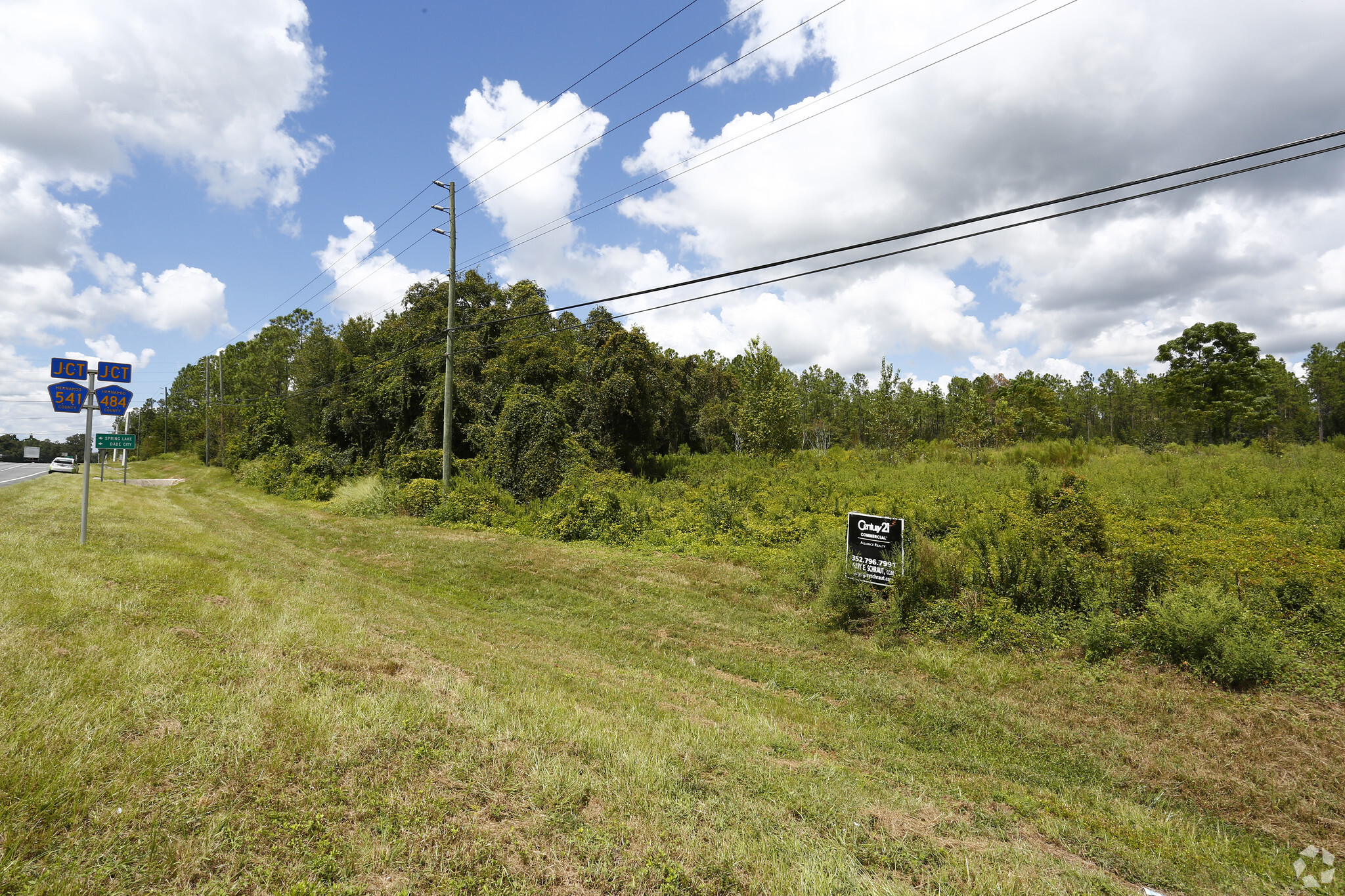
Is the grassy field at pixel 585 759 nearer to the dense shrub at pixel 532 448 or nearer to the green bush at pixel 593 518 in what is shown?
the green bush at pixel 593 518

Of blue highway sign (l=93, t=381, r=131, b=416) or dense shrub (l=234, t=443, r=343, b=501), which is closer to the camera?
blue highway sign (l=93, t=381, r=131, b=416)

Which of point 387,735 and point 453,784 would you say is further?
point 387,735

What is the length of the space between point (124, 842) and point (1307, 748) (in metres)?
9.43

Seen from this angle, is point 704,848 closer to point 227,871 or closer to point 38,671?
point 227,871

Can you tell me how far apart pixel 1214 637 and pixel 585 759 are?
302 inches

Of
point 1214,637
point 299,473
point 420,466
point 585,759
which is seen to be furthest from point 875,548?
point 299,473

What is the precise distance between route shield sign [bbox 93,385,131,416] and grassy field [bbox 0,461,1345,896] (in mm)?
3738

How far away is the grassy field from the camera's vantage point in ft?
10.4

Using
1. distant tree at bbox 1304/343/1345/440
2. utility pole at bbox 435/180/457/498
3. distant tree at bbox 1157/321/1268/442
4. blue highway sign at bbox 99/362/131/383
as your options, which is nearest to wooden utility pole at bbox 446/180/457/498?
utility pole at bbox 435/180/457/498

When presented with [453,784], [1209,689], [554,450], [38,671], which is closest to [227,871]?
[453,784]

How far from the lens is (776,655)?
8.77 m

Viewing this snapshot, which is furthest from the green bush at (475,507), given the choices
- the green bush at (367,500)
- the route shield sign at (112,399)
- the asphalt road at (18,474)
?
the asphalt road at (18,474)

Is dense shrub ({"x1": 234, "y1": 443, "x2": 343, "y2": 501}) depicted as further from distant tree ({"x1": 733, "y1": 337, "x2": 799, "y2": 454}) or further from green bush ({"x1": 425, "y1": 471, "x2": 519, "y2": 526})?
distant tree ({"x1": 733, "y1": 337, "x2": 799, "y2": 454})

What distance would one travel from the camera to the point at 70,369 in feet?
35.8
